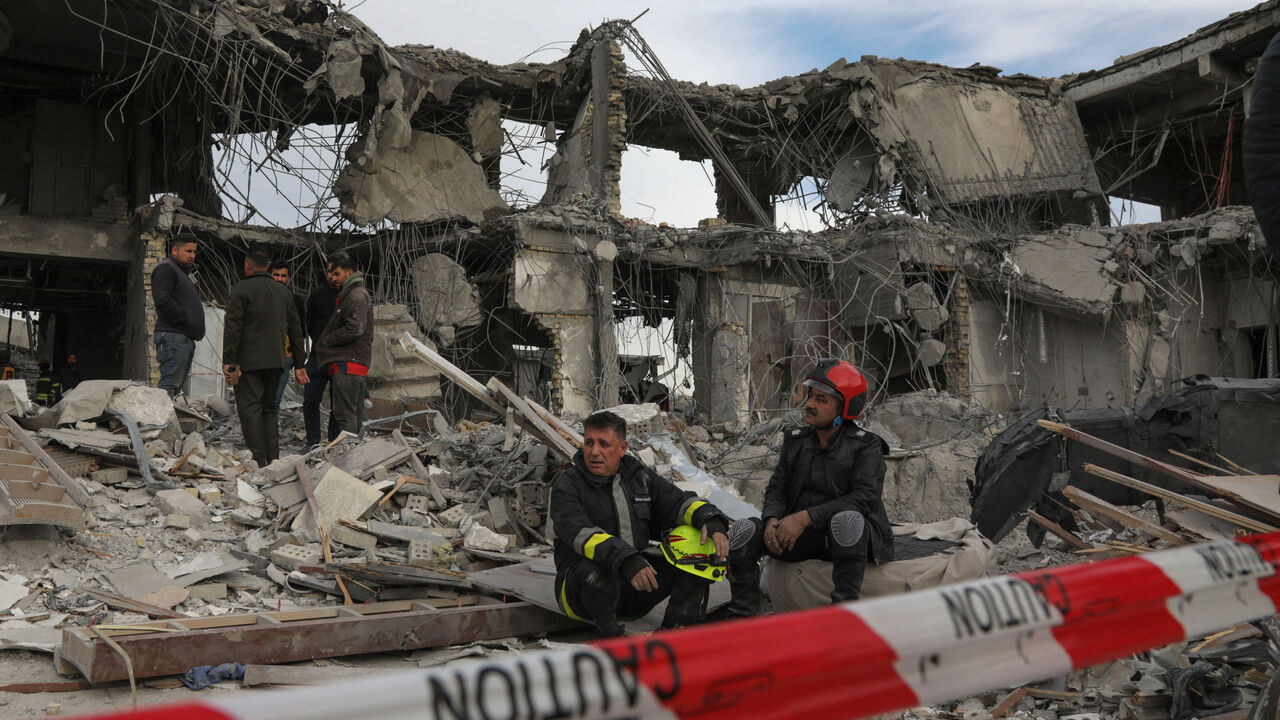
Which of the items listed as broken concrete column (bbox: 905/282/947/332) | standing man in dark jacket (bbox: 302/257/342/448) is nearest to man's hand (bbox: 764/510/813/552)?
standing man in dark jacket (bbox: 302/257/342/448)

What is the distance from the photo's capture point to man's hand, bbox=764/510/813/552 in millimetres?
4418

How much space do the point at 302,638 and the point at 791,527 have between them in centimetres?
224

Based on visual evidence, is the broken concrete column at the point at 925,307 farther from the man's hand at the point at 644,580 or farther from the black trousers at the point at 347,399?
the man's hand at the point at 644,580

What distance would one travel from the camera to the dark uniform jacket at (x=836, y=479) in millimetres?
4426

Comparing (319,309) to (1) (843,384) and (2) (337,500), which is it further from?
(1) (843,384)

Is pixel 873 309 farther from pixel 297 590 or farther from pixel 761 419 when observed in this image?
pixel 297 590

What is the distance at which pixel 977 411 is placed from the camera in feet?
39.0

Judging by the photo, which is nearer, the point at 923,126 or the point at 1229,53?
the point at 1229,53

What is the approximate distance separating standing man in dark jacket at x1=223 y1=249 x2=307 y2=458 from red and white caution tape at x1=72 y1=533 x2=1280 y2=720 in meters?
6.25

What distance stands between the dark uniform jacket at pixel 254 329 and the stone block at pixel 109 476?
1064 mm

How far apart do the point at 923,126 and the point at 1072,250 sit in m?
3.57

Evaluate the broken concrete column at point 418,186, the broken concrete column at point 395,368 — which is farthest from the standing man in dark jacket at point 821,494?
the broken concrete column at point 418,186

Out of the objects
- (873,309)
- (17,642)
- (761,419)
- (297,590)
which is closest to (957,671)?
(17,642)

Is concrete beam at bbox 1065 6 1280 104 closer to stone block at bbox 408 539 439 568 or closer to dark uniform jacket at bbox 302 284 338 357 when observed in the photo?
dark uniform jacket at bbox 302 284 338 357
